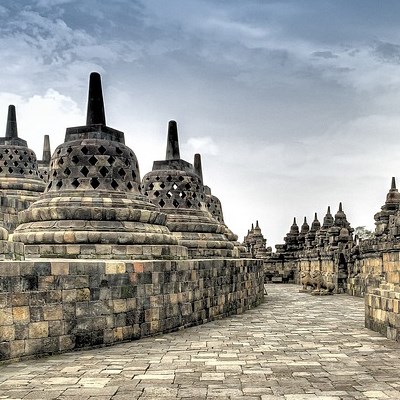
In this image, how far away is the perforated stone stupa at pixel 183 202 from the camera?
15547 millimetres

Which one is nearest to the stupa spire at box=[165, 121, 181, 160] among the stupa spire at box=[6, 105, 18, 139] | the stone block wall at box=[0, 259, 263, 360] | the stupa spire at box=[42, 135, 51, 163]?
the stupa spire at box=[6, 105, 18, 139]

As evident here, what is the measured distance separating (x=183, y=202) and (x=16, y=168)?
6.20 meters

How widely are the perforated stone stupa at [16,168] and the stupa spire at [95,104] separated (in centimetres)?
614

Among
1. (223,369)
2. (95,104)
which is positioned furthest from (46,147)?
(223,369)

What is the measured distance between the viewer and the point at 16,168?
59.1 feet

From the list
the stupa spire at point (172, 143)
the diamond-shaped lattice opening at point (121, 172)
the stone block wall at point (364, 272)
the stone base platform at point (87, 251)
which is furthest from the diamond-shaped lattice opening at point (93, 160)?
the stone block wall at point (364, 272)

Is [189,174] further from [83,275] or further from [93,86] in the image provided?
[83,275]

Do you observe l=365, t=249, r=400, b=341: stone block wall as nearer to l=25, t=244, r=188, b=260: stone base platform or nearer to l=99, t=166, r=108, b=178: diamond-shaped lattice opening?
l=25, t=244, r=188, b=260: stone base platform

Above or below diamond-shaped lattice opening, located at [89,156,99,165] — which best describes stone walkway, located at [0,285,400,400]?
below

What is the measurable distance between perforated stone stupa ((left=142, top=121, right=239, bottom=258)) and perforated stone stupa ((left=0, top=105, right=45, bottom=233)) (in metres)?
4.25

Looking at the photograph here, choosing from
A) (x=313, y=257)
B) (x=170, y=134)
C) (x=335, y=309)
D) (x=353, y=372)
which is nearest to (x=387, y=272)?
(x=353, y=372)

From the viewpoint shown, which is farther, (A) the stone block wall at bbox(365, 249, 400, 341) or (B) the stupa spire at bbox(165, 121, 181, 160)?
(B) the stupa spire at bbox(165, 121, 181, 160)

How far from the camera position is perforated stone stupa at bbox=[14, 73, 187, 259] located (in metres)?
9.98

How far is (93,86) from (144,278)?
16.6 ft
